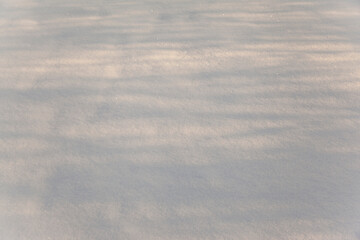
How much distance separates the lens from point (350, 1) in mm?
2629

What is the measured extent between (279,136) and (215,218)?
1.62ft

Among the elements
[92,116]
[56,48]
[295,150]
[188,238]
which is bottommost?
[188,238]

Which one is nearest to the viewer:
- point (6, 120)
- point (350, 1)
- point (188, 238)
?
point (188, 238)

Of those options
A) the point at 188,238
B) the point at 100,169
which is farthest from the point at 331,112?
the point at 100,169

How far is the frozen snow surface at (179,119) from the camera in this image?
1.68 meters

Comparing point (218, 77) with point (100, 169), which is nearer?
point (100, 169)

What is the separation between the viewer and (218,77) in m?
2.20

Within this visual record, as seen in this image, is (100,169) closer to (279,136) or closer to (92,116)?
(92,116)

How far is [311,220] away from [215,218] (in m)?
0.36

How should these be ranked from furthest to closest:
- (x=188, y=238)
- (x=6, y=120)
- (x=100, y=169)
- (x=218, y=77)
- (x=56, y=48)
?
(x=56, y=48) → (x=218, y=77) → (x=6, y=120) → (x=100, y=169) → (x=188, y=238)

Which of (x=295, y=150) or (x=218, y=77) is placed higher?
(x=218, y=77)

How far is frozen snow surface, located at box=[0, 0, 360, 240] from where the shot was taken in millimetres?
1682

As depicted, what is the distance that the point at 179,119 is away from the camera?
2010mm

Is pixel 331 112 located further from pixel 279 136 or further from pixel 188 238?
pixel 188 238
